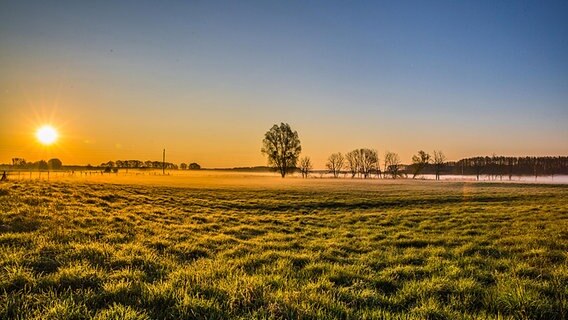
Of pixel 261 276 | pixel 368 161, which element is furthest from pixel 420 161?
pixel 261 276

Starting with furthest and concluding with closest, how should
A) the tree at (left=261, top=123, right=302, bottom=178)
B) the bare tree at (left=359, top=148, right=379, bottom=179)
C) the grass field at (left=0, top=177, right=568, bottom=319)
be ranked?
the bare tree at (left=359, top=148, right=379, bottom=179) < the tree at (left=261, top=123, right=302, bottom=178) < the grass field at (left=0, top=177, right=568, bottom=319)

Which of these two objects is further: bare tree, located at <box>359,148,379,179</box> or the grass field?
bare tree, located at <box>359,148,379,179</box>

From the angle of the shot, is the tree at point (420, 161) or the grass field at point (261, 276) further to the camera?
the tree at point (420, 161)

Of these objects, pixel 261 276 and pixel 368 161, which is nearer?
pixel 261 276

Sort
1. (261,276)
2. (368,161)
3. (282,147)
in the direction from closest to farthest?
(261,276) → (282,147) → (368,161)

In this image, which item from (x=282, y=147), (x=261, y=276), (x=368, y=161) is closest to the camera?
(x=261, y=276)

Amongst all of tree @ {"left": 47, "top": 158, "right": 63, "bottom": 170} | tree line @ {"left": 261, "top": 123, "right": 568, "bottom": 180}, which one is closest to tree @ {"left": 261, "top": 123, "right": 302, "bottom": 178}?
tree line @ {"left": 261, "top": 123, "right": 568, "bottom": 180}

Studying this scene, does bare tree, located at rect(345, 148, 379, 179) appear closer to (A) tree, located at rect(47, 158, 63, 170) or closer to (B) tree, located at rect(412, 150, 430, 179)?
(B) tree, located at rect(412, 150, 430, 179)

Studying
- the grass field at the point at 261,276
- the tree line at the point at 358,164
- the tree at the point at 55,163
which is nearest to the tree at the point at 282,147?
the tree line at the point at 358,164

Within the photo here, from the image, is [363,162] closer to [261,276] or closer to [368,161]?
[368,161]

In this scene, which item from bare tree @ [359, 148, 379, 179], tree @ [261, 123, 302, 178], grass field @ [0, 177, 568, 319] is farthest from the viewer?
bare tree @ [359, 148, 379, 179]

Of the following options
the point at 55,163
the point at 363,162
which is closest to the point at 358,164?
the point at 363,162

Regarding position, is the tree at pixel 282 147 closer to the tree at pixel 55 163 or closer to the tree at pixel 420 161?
the tree at pixel 420 161

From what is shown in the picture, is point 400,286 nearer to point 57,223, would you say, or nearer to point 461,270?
point 461,270
